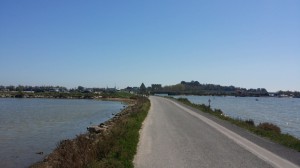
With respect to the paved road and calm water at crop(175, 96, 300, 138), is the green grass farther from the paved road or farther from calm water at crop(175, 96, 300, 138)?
calm water at crop(175, 96, 300, 138)

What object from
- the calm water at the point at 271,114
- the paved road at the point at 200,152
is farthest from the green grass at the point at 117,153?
the calm water at the point at 271,114

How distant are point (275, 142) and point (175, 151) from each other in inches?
286

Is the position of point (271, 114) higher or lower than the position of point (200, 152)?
lower

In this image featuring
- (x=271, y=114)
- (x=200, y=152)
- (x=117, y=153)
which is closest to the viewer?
(x=117, y=153)

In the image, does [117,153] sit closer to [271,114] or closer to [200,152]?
[200,152]

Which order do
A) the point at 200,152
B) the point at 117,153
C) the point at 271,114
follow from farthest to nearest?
1. the point at 271,114
2. the point at 200,152
3. the point at 117,153

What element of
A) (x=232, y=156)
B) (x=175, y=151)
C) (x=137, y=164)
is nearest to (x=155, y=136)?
(x=175, y=151)

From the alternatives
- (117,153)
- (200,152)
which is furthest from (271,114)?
(117,153)

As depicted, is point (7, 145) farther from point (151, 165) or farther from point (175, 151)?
point (151, 165)

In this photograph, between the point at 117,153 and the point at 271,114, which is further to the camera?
the point at 271,114

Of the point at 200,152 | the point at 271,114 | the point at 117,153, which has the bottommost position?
the point at 271,114

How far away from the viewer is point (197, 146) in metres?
19.3

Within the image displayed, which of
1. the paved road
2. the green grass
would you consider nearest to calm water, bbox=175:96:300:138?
the paved road

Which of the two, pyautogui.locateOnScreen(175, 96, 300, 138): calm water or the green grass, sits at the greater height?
the green grass
